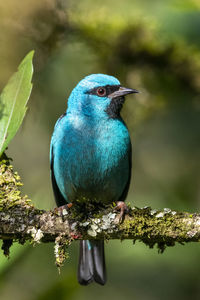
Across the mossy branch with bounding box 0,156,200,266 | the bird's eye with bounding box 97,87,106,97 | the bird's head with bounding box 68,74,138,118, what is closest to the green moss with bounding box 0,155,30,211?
the mossy branch with bounding box 0,156,200,266

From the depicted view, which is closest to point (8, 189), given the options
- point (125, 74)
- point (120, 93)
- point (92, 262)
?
point (92, 262)

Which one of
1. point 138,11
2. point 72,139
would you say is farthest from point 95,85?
point 138,11

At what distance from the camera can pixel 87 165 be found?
4867 mm

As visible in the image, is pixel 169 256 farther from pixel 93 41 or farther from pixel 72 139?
pixel 93 41

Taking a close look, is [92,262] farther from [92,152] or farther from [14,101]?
[14,101]

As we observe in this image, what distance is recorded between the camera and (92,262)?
17.1 feet

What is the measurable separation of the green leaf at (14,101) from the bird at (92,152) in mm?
1719

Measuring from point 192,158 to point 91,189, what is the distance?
263cm

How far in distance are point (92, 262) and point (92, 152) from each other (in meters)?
1.24

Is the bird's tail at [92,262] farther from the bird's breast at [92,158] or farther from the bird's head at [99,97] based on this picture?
the bird's head at [99,97]

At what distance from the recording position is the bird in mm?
4879

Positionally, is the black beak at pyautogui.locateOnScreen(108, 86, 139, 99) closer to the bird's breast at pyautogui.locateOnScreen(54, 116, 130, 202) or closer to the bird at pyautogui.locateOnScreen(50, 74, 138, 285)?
the bird at pyautogui.locateOnScreen(50, 74, 138, 285)

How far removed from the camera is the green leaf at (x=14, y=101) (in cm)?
307

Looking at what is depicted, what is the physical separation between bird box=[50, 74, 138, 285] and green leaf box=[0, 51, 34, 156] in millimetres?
1719
